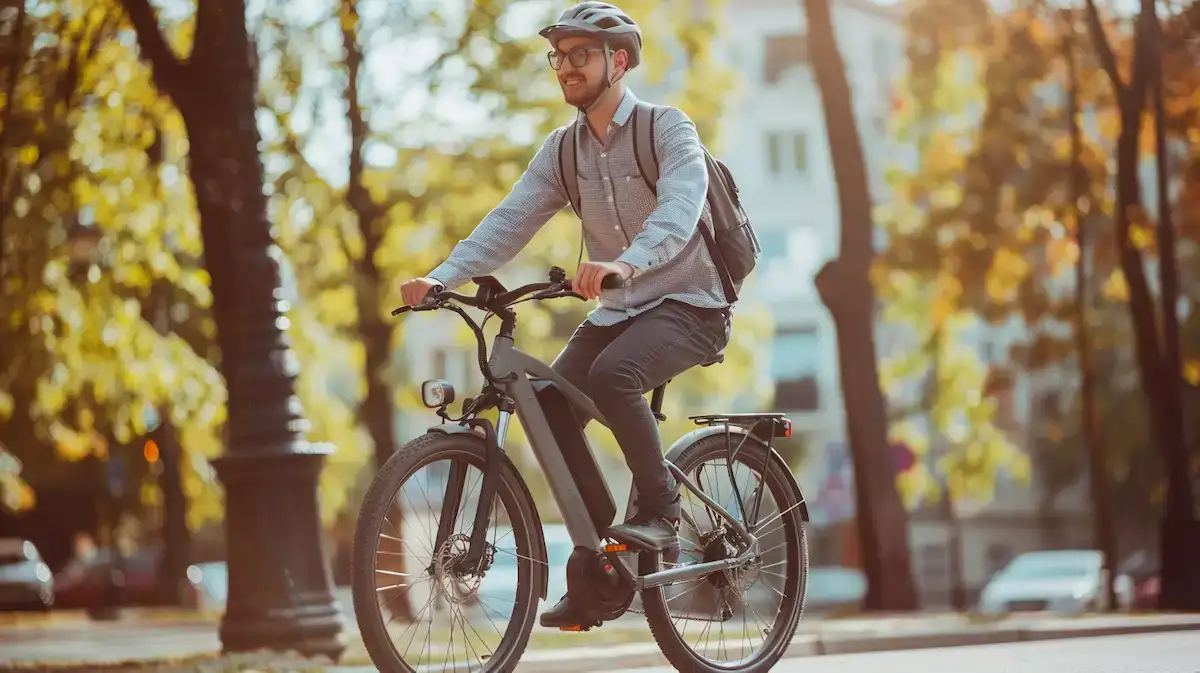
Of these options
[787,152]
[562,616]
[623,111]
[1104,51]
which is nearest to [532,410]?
[562,616]

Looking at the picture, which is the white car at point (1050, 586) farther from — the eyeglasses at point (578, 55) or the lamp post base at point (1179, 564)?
the eyeglasses at point (578, 55)

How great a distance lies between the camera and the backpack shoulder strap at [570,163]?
599cm

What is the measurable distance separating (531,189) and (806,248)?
53110mm

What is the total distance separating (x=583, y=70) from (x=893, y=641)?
192 inches

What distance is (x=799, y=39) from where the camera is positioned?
59.1m

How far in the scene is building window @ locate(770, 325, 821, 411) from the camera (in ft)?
191

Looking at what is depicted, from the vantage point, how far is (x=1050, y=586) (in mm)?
31766

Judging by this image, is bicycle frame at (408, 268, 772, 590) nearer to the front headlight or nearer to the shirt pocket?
the front headlight

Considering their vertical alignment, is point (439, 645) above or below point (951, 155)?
below

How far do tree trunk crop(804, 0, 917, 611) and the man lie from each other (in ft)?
36.9

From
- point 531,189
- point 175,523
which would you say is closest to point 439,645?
point 531,189

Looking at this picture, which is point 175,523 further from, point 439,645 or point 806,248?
point 806,248

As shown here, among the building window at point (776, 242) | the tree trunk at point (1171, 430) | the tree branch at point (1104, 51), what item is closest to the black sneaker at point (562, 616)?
the tree trunk at point (1171, 430)

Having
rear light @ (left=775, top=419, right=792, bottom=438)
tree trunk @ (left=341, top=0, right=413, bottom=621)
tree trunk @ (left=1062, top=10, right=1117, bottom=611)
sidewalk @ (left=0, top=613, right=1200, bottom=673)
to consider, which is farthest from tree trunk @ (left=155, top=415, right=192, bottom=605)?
rear light @ (left=775, top=419, right=792, bottom=438)
